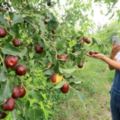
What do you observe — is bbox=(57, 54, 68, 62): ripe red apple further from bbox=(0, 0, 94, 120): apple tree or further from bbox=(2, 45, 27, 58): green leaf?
bbox=(2, 45, 27, 58): green leaf

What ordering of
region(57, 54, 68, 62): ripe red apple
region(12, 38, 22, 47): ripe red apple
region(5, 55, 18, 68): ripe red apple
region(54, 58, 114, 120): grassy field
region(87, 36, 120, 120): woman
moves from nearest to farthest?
region(5, 55, 18, 68): ripe red apple → region(12, 38, 22, 47): ripe red apple → region(57, 54, 68, 62): ripe red apple → region(87, 36, 120, 120): woman → region(54, 58, 114, 120): grassy field

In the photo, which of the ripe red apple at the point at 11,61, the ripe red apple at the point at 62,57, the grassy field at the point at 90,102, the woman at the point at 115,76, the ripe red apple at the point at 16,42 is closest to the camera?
the ripe red apple at the point at 11,61

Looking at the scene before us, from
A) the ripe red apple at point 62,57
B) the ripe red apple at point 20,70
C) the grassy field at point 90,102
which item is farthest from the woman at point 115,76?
the ripe red apple at point 20,70

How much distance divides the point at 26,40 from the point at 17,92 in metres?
0.48

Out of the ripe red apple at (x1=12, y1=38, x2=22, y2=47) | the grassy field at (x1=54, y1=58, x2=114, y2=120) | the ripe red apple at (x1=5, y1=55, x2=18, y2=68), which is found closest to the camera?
the ripe red apple at (x1=5, y1=55, x2=18, y2=68)

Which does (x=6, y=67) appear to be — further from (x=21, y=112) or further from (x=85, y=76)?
(x=85, y=76)

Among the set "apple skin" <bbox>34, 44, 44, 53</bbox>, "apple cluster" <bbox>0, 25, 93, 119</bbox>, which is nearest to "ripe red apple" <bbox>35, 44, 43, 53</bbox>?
"apple skin" <bbox>34, 44, 44, 53</bbox>

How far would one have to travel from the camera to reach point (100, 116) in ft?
17.5

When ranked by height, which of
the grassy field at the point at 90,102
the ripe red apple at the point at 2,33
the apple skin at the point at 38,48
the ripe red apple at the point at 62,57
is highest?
the ripe red apple at the point at 2,33

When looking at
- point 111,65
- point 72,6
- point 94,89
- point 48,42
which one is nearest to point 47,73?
point 48,42

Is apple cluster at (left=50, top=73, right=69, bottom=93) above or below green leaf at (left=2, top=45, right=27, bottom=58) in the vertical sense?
below

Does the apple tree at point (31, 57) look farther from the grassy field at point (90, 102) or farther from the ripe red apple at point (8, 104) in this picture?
the grassy field at point (90, 102)

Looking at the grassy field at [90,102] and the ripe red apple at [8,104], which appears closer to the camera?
the ripe red apple at [8,104]

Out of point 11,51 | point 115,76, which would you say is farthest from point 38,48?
point 115,76
